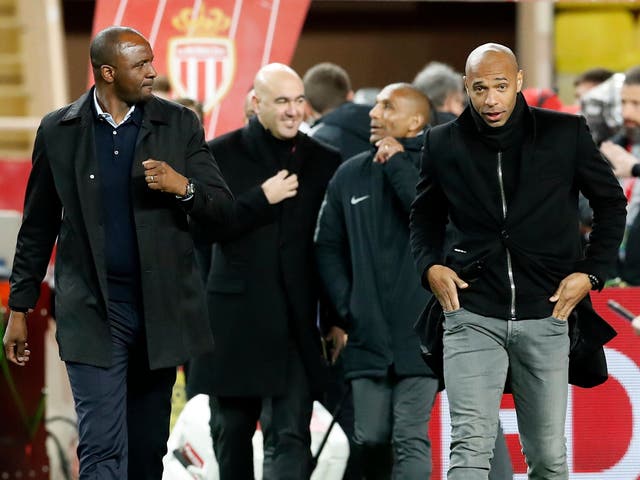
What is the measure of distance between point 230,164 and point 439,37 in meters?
7.68

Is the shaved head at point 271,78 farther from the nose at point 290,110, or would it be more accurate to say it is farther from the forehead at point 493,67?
the forehead at point 493,67

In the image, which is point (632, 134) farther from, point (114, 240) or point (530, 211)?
point (114, 240)

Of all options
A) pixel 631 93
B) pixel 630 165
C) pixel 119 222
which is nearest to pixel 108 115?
pixel 119 222

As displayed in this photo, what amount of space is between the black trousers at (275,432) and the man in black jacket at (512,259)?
1272 millimetres

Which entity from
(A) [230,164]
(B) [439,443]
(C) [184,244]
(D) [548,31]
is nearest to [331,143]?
(A) [230,164]

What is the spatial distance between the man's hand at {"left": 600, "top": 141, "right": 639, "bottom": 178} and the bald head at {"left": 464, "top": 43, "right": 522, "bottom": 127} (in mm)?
2460

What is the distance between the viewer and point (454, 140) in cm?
530

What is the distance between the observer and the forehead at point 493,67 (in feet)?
17.0

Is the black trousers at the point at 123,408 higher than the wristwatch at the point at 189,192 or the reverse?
the reverse

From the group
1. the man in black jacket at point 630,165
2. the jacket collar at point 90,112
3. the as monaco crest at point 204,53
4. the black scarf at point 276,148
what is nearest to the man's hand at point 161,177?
the jacket collar at point 90,112

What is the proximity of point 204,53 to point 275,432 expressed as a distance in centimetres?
338

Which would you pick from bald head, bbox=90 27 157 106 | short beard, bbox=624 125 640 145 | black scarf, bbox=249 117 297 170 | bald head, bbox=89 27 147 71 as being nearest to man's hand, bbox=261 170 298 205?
black scarf, bbox=249 117 297 170

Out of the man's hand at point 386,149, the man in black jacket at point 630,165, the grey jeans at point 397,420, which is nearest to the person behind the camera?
the grey jeans at point 397,420

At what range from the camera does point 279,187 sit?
627 cm
